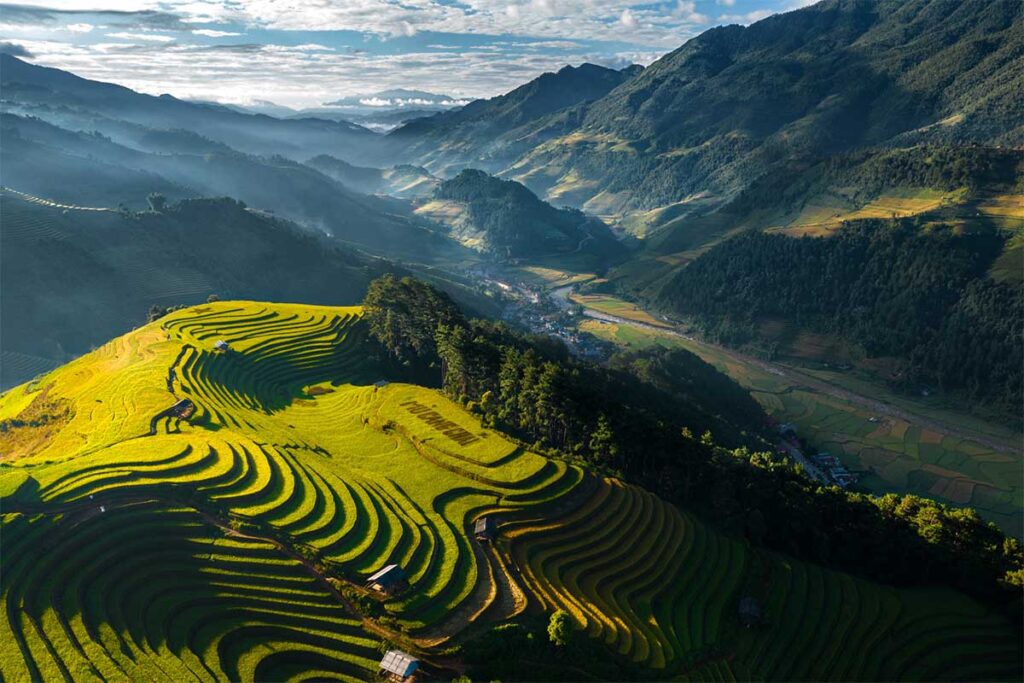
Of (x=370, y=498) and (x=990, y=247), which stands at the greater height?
(x=990, y=247)

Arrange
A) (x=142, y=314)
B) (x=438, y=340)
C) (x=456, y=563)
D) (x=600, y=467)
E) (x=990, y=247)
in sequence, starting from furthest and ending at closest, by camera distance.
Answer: (x=990, y=247) → (x=142, y=314) → (x=438, y=340) → (x=600, y=467) → (x=456, y=563)

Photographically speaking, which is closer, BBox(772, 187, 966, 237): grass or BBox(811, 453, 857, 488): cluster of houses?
BBox(811, 453, 857, 488): cluster of houses

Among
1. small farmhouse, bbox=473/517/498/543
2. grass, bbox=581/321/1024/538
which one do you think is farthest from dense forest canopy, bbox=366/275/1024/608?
grass, bbox=581/321/1024/538

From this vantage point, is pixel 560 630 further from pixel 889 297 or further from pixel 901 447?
pixel 889 297

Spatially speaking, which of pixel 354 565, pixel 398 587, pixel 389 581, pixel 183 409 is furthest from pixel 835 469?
pixel 183 409

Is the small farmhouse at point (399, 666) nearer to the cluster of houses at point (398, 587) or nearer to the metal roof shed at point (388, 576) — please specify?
the cluster of houses at point (398, 587)

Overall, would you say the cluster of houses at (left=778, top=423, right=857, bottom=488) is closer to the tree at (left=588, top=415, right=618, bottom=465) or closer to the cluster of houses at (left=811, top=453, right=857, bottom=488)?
the cluster of houses at (left=811, top=453, right=857, bottom=488)

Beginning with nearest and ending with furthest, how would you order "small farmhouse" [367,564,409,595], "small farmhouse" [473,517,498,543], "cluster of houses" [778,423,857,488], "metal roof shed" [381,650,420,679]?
1. "metal roof shed" [381,650,420,679]
2. "small farmhouse" [367,564,409,595]
3. "small farmhouse" [473,517,498,543]
4. "cluster of houses" [778,423,857,488]

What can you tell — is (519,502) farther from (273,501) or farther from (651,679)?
(273,501)

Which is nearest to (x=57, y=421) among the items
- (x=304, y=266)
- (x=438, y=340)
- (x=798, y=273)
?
(x=438, y=340)
